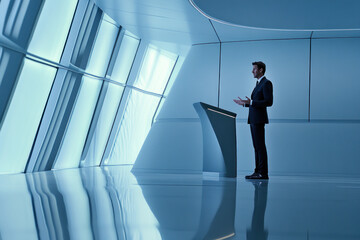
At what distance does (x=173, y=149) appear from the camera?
41.1ft

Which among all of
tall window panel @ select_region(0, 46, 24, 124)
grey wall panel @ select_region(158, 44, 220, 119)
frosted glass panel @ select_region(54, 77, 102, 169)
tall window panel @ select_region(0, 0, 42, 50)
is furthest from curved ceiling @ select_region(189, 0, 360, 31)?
frosted glass panel @ select_region(54, 77, 102, 169)

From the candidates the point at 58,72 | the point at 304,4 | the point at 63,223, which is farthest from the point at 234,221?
the point at 58,72

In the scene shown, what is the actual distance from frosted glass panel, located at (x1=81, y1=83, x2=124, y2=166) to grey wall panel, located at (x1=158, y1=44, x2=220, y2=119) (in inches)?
79.1

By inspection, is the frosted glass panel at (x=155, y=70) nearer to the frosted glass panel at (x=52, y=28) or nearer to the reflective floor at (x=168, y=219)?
the frosted glass panel at (x=52, y=28)

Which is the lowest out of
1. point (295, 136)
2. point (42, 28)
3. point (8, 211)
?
point (8, 211)

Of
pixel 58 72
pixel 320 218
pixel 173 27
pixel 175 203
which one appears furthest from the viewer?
pixel 173 27

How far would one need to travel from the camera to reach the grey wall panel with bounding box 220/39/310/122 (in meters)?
12.5

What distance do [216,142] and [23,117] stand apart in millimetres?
6793

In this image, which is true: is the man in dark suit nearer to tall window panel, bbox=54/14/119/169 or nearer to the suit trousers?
the suit trousers

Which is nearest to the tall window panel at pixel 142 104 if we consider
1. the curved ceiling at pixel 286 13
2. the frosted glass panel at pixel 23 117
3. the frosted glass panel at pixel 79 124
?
the frosted glass panel at pixel 79 124

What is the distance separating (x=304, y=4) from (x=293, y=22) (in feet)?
5.01

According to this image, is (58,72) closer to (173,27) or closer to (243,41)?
(173,27)

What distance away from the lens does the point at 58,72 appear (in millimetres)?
10539

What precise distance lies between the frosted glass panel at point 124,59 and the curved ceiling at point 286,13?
3.79m
